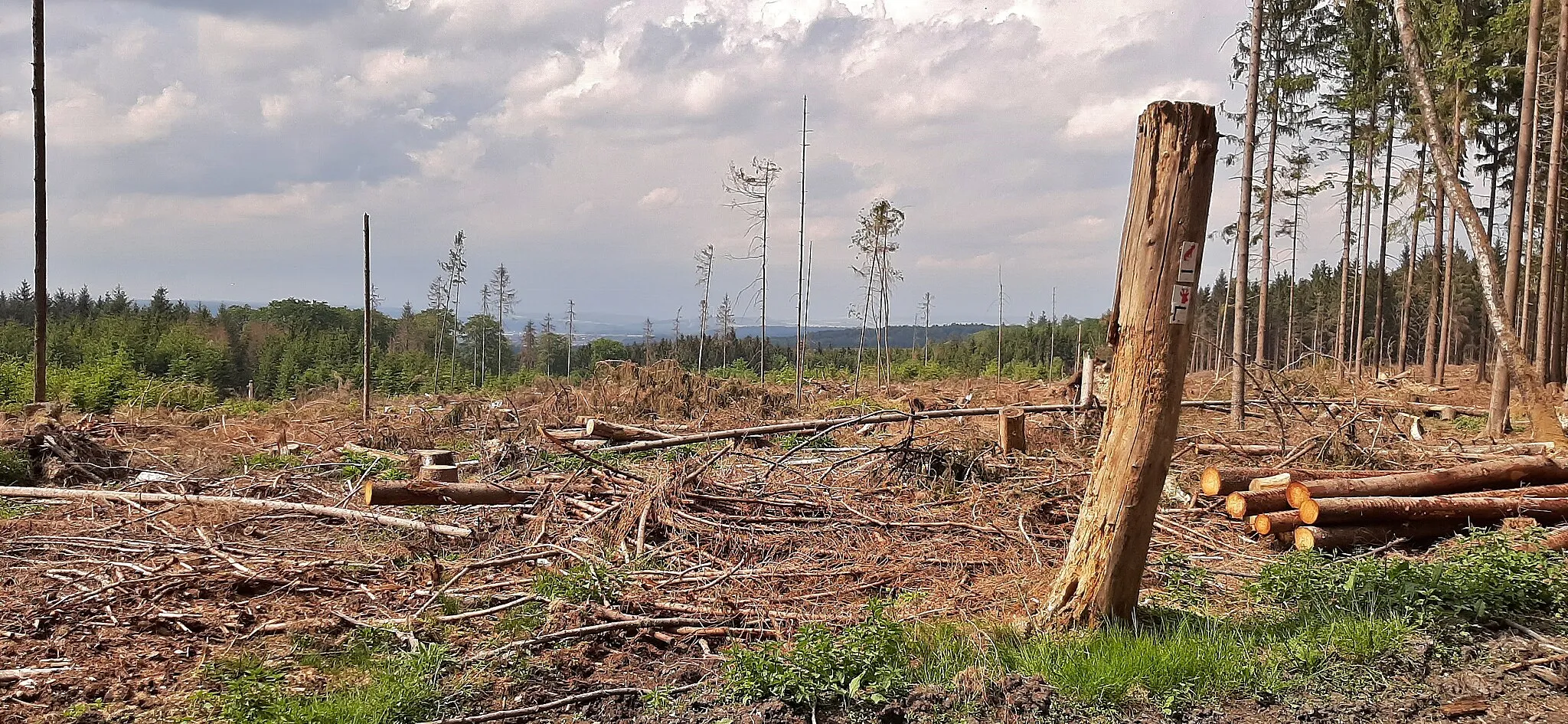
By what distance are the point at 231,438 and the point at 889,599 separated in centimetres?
1169

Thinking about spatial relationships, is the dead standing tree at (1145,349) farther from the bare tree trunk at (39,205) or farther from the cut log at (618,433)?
the bare tree trunk at (39,205)

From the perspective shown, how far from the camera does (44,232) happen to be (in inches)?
545

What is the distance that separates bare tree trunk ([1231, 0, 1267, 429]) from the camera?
12359 mm

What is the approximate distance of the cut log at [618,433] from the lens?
10664mm

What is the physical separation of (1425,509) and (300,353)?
33.3 meters

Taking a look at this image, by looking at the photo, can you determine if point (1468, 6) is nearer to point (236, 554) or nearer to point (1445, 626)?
point (1445, 626)

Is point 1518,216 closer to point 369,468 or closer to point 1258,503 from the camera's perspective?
point 1258,503

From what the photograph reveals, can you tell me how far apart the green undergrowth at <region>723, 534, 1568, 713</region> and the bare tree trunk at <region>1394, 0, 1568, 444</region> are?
5.66 meters

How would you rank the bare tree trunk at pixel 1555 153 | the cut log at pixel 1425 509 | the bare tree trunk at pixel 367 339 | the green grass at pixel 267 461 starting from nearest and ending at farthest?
the cut log at pixel 1425 509, the green grass at pixel 267 461, the bare tree trunk at pixel 1555 153, the bare tree trunk at pixel 367 339

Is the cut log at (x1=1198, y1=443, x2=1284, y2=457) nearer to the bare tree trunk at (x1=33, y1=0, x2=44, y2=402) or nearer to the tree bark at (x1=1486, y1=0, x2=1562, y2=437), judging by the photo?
the tree bark at (x1=1486, y1=0, x2=1562, y2=437)

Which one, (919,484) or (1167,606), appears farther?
(919,484)

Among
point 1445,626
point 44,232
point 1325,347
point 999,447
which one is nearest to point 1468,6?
point 999,447

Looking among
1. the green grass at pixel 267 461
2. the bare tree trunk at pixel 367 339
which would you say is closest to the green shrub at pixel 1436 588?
the green grass at pixel 267 461

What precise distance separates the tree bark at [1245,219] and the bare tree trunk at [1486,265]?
207 centimetres
